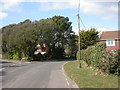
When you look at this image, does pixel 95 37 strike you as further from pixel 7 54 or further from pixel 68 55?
pixel 68 55

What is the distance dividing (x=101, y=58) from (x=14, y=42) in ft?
130

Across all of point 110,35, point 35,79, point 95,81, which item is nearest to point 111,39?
point 110,35

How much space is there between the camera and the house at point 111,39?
4682 centimetres

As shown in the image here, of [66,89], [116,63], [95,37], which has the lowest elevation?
[66,89]

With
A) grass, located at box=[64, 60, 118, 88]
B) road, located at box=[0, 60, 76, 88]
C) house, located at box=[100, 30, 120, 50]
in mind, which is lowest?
road, located at box=[0, 60, 76, 88]

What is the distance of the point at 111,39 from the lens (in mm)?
47750

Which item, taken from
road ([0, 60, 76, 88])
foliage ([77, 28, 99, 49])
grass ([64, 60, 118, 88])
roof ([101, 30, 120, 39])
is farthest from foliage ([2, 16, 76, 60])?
grass ([64, 60, 118, 88])

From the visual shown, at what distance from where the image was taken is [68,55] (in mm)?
79250

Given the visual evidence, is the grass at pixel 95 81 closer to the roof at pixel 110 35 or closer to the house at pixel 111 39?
the house at pixel 111 39

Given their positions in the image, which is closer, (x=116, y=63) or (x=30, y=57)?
(x=116, y=63)

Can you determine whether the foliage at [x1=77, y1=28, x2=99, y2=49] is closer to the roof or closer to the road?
the roof

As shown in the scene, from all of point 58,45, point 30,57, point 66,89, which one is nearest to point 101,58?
point 66,89

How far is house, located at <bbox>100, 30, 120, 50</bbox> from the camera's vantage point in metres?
46.8

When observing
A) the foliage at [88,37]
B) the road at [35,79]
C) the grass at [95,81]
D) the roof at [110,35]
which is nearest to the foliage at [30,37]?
the roof at [110,35]
